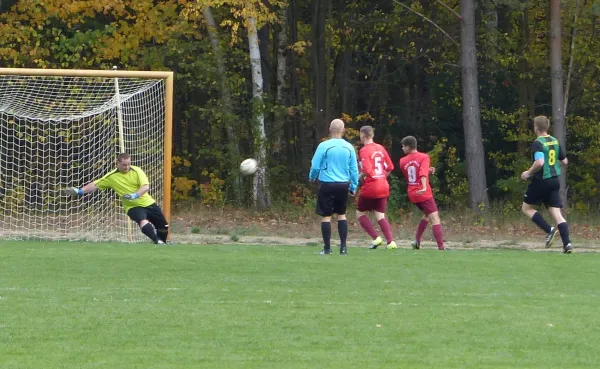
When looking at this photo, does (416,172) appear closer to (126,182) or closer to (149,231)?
(149,231)

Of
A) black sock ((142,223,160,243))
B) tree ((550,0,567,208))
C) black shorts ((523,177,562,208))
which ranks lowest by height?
black sock ((142,223,160,243))

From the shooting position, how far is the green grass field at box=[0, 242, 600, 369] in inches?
285

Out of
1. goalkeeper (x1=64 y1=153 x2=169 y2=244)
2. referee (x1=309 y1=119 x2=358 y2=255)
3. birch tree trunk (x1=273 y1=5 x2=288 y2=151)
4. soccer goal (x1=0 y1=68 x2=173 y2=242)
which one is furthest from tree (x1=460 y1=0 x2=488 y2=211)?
referee (x1=309 y1=119 x2=358 y2=255)

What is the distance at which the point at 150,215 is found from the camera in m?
17.2

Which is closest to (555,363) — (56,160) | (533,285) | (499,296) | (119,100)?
(499,296)

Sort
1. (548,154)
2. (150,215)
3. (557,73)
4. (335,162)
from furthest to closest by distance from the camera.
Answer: (557,73) < (150,215) < (548,154) < (335,162)

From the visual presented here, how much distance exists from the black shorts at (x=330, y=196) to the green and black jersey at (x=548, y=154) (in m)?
2.89

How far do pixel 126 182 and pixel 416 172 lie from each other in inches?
166

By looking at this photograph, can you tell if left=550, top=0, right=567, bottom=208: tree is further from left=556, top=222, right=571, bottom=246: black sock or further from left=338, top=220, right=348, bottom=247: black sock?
left=338, top=220, right=348, bottom=247: black sock

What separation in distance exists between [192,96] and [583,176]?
10.1 meters

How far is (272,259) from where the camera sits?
558 inches

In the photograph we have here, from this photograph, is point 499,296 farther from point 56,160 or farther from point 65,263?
point 56,160

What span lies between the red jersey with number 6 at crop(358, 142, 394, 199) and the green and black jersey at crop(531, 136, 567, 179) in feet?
6.68

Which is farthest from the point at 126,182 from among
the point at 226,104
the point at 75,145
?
the point at 226,104
